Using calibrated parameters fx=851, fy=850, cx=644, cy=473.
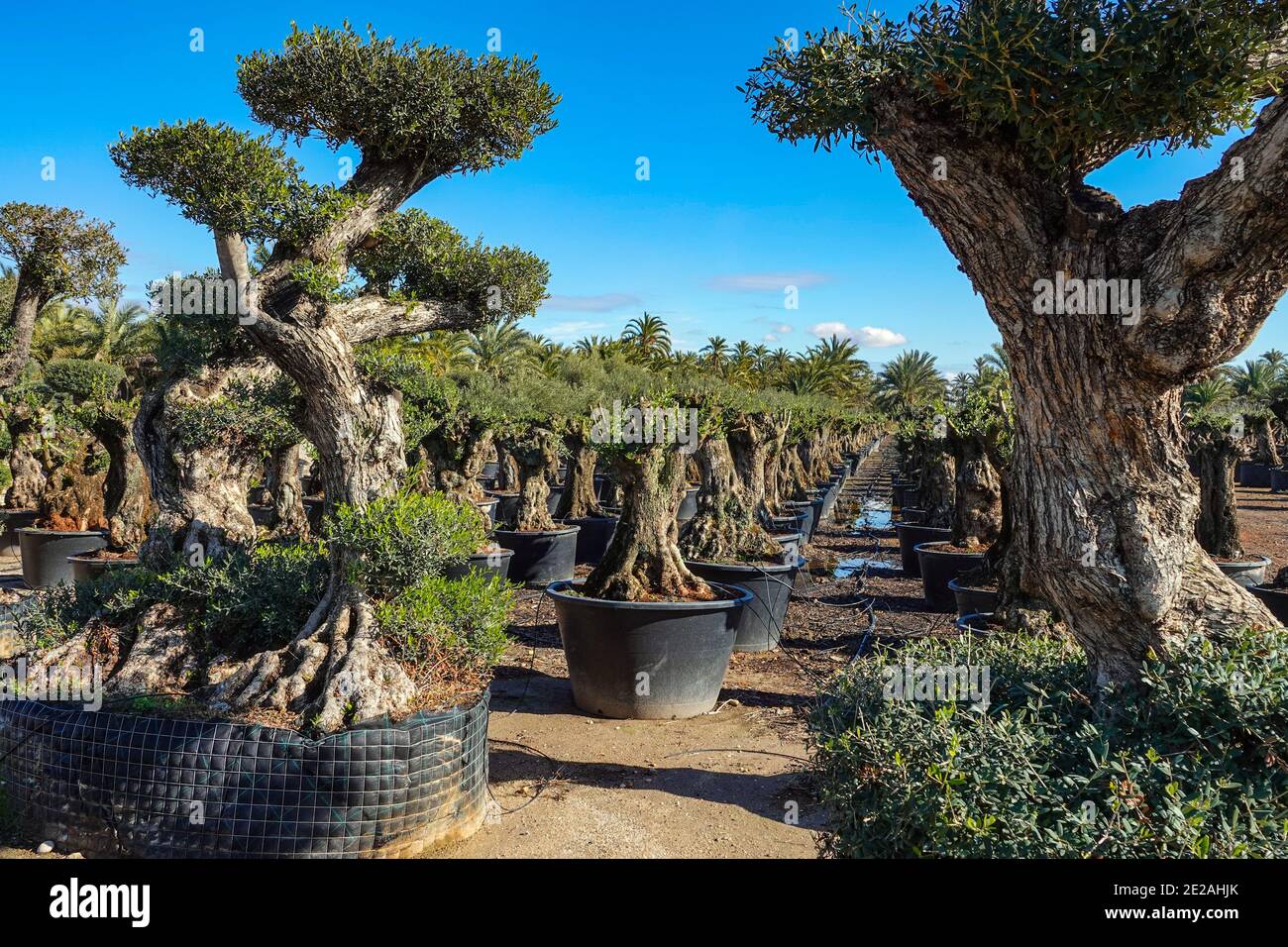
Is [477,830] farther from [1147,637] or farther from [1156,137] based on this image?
[1156,137]

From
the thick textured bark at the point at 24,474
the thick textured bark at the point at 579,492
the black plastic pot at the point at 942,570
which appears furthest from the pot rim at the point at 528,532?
the thick textured bark at the point at 24,474

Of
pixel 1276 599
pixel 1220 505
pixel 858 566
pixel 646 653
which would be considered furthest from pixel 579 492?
pixel 1276 599

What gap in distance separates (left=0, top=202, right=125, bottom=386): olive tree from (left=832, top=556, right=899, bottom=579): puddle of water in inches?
468

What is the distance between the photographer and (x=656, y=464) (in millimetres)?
8000

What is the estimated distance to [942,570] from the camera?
11.8m

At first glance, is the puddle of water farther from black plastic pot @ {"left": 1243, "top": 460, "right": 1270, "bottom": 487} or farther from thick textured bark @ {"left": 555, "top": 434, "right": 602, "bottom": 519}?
black plastic pot @ {"left": 1243, "top": 460, "right": 1270, "bottom": 487}

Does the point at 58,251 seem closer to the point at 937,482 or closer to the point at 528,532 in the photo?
the point at 528,532

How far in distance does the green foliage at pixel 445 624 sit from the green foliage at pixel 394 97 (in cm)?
327

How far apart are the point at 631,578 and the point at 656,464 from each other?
Result: 43.6 inches

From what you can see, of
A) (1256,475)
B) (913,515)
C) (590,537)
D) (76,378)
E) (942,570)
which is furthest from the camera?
(1256,475)

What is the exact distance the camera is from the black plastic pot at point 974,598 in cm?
888

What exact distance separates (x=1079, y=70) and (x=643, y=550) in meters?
5.23

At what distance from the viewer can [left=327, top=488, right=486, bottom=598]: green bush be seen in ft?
17.7

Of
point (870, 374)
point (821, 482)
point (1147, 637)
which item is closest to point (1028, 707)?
point (1147, 637)
